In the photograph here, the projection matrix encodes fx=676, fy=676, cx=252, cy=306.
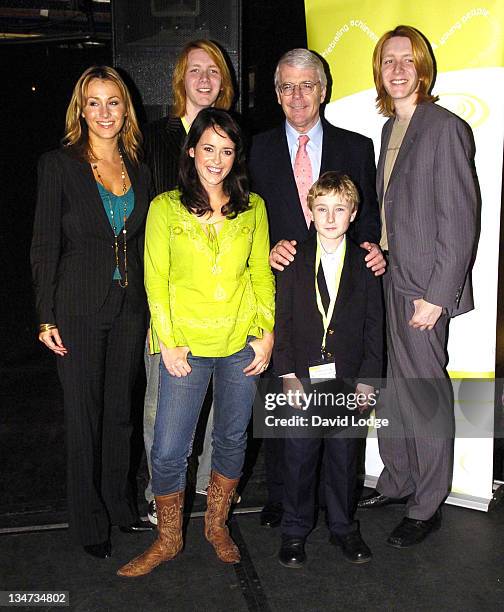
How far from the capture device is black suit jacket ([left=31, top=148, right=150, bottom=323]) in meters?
2.25

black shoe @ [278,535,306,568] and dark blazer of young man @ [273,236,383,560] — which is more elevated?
dark blazer of young man @ [273,236,383,560]

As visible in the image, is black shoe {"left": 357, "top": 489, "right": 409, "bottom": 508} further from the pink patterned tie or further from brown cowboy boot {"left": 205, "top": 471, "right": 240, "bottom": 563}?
the pink patterned tie

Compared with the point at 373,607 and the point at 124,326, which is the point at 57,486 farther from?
the point at 373,607

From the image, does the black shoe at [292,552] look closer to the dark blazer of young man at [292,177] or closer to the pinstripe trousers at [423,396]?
the pinstripe trousers at [423,396]

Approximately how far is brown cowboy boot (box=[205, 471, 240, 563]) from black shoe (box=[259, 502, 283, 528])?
0.87ft

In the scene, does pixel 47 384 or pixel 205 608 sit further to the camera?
pixel 47 384

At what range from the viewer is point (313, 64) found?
245 centimetres

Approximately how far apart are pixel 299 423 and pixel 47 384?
2924mm

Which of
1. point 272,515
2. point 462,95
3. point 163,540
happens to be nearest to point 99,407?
point 163,540

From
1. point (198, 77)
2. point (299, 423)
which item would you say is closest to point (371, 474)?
point (299, 423)

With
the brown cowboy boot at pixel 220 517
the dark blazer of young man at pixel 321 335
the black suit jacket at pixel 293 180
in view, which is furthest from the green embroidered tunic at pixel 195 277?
the brown cowboy boot at pixel 220 517

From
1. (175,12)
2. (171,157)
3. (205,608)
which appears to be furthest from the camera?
(175,12)

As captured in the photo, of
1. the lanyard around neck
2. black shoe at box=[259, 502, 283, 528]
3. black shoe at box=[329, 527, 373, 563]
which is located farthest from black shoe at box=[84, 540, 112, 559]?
the lanyard around neck

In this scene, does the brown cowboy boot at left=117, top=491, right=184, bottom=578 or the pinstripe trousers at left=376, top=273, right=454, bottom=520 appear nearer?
the brown cowboy boot at left=117, top=491, right=184, bottom=578
